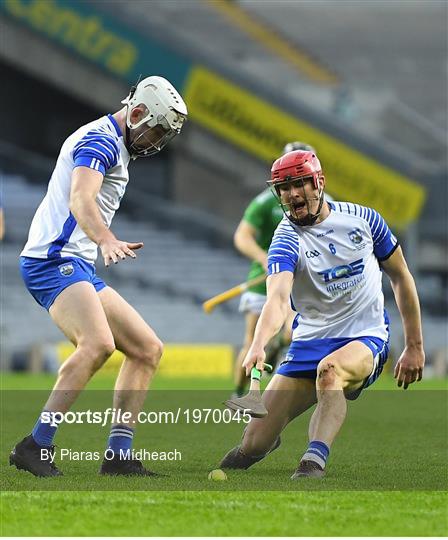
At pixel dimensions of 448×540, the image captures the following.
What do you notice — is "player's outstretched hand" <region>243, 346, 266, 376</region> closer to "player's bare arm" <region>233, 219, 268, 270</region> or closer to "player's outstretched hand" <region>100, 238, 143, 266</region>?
"player's outstretched hand" <region>100, 238, 143, 266</region>

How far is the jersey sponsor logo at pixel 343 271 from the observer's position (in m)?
6.76

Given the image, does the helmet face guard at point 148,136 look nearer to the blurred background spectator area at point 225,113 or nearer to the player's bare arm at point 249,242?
the player's bare arm at point 249,242

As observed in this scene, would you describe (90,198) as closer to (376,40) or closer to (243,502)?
(243,502)

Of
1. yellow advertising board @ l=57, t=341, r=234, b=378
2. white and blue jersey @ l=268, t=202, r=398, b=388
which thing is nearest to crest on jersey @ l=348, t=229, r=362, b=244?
white and blue jersey @ l=268, t=202, r=398, b=388

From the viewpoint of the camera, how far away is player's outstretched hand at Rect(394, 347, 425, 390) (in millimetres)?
6816

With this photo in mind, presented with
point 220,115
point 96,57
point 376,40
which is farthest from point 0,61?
point 376,40

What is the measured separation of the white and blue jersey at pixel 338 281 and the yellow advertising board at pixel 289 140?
1890 centimetres

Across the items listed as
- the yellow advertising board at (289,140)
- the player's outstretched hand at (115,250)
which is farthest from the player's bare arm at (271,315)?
the yellow advertising board at (289,140)

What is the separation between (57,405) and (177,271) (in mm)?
18901

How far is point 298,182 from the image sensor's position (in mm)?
6570

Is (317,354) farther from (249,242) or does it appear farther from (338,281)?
(249,242)

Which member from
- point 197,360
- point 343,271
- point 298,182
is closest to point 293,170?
point 298,182

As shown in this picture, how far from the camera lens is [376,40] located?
2959cm

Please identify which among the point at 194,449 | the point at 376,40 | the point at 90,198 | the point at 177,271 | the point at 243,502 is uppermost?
the point at 376,40
